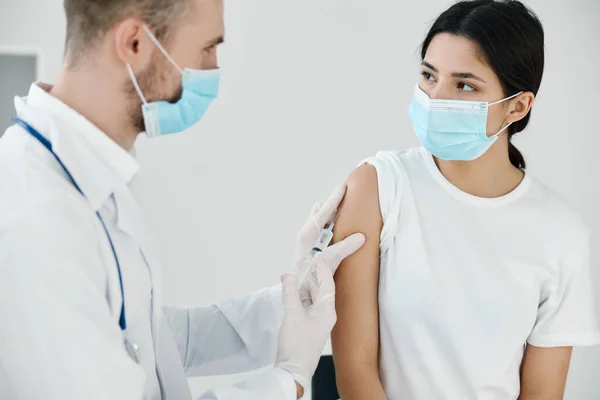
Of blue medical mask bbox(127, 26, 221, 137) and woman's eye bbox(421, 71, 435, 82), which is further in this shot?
woman's eye bbox(421, 71, 435, 82)

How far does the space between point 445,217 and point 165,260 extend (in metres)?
1.53

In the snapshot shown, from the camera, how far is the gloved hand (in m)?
1.42

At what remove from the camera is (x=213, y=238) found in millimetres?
2906

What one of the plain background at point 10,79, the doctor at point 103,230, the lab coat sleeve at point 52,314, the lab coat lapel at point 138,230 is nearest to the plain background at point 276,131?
the plain background at point 10,79

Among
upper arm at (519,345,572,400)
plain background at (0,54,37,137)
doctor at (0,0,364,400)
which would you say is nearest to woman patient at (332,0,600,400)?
upper arm at (519,345,572,400)

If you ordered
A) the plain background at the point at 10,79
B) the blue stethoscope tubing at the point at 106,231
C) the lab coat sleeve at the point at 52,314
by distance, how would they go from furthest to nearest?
1. the plain background at the point at 10,79
2. the blue stethoscope tubing at the point at 106,231
3. the lab coat sleeve at the point at 52,314

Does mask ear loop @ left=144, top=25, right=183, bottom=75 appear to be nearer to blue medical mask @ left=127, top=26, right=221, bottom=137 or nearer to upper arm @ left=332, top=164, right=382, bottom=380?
blue medical mask @ left=127, top=26, right=221, bottom=137

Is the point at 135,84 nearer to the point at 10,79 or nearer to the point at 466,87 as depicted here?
the point at 466,87

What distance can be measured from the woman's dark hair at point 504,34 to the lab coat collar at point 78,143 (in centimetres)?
81

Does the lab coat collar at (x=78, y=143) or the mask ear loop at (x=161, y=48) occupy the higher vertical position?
the mask ear loop at (x=161, y=48)

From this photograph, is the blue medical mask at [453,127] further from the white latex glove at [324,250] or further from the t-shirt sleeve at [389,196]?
the white latex glove at [324,250]

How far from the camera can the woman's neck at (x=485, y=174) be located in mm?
1687

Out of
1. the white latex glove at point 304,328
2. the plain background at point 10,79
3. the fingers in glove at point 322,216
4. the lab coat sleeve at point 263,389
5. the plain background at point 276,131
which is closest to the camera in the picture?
the lab coat sleeve at point 263,389

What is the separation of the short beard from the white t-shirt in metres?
0.58
